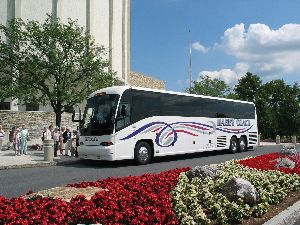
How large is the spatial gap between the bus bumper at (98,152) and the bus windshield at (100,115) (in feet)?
2.11

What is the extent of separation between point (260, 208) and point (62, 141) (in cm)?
1722

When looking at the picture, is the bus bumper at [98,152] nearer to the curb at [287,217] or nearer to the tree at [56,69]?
the tree at [56,69]

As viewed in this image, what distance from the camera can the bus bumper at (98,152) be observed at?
16828 mm

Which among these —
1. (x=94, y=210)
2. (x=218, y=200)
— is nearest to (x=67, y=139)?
Answer: (x=218, y=200)

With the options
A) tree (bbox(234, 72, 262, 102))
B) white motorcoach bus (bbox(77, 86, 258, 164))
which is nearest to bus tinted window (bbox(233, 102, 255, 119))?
white motorcoach bus (bbox(77, 86, 258, 164))

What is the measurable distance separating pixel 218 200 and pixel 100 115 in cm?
1067

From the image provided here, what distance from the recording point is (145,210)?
6.18 metres

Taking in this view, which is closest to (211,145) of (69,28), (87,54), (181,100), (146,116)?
(181,100)

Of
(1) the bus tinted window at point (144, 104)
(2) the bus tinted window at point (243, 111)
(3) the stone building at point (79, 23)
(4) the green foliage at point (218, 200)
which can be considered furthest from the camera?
(3) the stone building at point (79, 23)

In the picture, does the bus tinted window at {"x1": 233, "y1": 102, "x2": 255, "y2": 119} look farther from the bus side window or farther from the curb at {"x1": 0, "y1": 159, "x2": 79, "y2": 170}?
the curb at {"x1": 0, "y1": 159, "x2": 79, "y2": 170}

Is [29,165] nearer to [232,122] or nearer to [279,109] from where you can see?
[232,122]

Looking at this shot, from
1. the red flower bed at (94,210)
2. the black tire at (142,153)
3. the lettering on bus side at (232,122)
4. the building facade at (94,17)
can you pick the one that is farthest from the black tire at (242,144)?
the red flower bed at (94,210)

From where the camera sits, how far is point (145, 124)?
59.4 feet

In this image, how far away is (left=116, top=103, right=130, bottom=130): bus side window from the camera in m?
17.0
